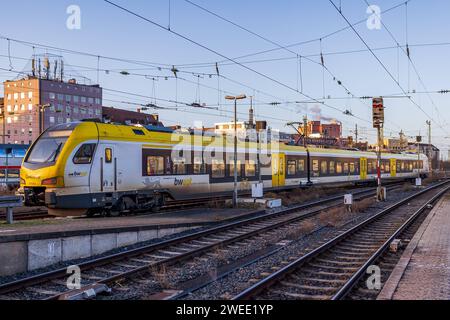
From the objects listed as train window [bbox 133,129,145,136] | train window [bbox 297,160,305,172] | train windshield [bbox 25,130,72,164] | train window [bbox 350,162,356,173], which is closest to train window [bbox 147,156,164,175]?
train window [bbox 133,129,145,136]

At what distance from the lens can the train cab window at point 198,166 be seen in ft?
69.5

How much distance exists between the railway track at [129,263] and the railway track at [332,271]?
8.71 feet

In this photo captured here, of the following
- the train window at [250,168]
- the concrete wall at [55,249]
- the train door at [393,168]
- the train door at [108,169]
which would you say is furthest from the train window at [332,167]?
the concrete wall at [55,249]

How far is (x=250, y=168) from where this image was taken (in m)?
25.8

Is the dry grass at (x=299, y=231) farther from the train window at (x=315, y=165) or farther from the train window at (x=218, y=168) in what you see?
the train window at (x=315, y=165)

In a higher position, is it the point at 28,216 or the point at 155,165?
the point at 155,165

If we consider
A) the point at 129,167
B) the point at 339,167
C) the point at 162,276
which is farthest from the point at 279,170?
the point at 162,276

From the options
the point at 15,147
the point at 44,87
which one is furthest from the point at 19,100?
the point at 15,147

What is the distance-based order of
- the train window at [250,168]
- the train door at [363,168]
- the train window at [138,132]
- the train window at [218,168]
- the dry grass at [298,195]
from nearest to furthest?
the train window at [138,132], the train window at [218,168], the train window at [250,168], the dry grass at [298,195], the train door at [363,168]

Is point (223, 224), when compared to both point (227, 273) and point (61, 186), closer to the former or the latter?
point (61, 186)

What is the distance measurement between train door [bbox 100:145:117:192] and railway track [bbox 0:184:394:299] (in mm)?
4107

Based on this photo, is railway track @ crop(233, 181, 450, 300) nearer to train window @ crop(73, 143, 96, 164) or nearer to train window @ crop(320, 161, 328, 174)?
train window @ crop(73, 143, 96, 164)

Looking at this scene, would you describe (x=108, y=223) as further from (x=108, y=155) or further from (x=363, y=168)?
(x=363, y=168)

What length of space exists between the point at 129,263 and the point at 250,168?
15.5 m
